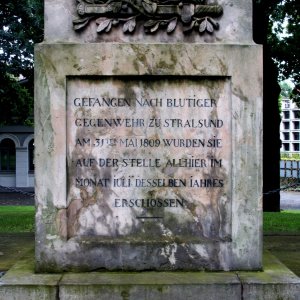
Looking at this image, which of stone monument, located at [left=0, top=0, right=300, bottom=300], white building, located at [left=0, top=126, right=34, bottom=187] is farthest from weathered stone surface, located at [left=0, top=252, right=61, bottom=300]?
white building, located at [left=0, top=126, right=34, bottom=187]

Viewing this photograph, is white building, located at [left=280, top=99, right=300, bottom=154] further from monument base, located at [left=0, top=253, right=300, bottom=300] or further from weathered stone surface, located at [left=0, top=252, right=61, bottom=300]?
weathered stone surface, located at [left=0, top=252, right=61, bottom=300]

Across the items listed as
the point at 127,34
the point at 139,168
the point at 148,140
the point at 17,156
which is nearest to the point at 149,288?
the point at 139,168

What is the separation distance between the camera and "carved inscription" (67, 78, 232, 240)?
15.1ft

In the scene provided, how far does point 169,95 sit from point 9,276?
1.90m

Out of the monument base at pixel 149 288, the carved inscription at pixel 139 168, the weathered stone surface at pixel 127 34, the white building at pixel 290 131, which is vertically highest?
the white building at pixel 290 131

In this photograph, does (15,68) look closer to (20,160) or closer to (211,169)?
(20,160)

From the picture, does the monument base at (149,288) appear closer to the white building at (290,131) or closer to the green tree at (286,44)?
the green tree at (286,44)

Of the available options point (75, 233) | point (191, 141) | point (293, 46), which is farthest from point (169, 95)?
point (293, 46)

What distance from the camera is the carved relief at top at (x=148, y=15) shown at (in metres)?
4.56

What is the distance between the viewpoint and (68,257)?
4520mm

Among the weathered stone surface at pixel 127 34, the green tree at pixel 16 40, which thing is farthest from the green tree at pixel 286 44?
the weathered stone surface at pixel 127 34

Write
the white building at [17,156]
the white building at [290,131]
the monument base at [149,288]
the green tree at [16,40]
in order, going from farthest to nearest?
1. the white building at [290,131]
2. the white building at [17,156]
3. the green tree at [16,40]
4. the monument base at [149,288]

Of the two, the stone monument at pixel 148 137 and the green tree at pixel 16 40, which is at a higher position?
the green tree at pixel 16 40

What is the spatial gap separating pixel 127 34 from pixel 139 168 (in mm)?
1089
